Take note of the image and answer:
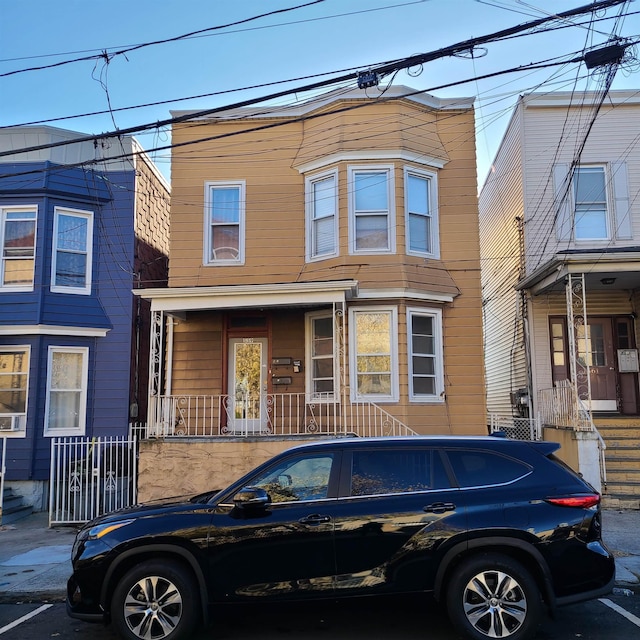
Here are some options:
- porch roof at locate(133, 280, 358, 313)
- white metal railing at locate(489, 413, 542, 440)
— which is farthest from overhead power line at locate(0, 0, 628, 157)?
white metal railing at locate(489, 413, 542, 440)

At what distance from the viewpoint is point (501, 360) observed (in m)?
16.9

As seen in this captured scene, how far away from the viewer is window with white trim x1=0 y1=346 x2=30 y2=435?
12.8 metres

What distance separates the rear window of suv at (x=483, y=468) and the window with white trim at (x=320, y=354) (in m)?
7.01

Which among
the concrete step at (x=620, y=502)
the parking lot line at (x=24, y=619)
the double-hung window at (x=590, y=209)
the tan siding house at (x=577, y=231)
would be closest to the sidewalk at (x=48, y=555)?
the concrete step at (x=620, y=502)

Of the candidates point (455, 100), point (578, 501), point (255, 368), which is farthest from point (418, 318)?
point (578, 501)

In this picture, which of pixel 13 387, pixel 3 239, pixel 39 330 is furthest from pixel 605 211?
pixel 13 387

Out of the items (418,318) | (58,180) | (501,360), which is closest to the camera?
(418,318)

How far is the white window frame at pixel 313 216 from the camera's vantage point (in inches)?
493

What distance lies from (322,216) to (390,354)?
3218mm

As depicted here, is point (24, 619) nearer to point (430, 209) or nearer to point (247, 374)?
point (247, 374)

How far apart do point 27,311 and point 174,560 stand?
381 inches

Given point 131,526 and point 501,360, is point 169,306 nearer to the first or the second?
point 131,526

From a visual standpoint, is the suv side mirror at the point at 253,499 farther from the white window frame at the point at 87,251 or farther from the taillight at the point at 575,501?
the white window frame at the point at 87,251

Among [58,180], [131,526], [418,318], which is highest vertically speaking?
[58,180]
